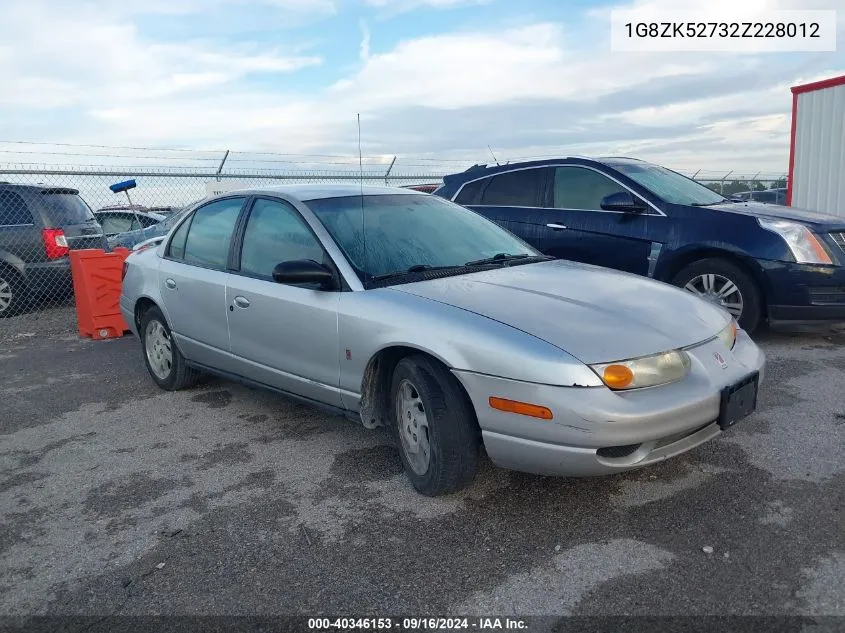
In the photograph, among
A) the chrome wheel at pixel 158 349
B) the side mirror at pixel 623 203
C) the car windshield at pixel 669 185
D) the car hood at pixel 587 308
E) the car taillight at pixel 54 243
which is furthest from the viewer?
the car taillight at pixel 54 243

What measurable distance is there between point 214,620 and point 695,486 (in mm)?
2196

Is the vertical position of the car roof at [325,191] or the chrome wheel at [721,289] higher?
the car roof at [325,191]

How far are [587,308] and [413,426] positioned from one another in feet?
3.22

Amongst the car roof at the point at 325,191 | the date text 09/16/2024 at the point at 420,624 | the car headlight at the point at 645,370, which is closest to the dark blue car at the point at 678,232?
the car roof at the point at 325,191

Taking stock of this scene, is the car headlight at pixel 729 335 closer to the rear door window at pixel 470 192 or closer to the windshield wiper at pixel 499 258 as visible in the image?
the windshield wiper at pixel 499 258

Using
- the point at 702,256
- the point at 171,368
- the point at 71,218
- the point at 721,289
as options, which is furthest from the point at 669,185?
the point at 71,218

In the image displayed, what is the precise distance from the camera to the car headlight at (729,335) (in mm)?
3395

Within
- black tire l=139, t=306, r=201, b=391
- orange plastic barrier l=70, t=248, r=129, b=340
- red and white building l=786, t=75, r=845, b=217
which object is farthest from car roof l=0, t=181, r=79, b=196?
red and white building l=786, t=75, r=845, b=217

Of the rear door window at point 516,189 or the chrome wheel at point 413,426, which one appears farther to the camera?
the rear door window at point 516,189

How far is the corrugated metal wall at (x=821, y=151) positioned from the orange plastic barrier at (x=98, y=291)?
1023 cm

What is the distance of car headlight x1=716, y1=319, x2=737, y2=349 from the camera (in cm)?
339

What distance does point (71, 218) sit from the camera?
9.20 m

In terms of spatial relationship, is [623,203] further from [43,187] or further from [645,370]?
[43,187]

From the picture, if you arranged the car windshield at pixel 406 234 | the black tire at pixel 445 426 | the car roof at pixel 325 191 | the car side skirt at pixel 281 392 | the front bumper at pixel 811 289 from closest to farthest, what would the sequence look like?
1. the black tire at pixel 445 426
2. the car side skirt at pixel 281 392
3. the car windshield at pixel 406 234
4. the car roof at pixel 325 191
5. the front bumper at pixel 811 289
